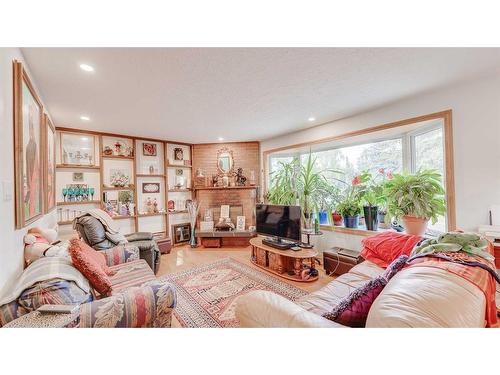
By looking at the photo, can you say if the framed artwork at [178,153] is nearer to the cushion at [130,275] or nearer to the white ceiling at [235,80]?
the white ceiling at [235,80]

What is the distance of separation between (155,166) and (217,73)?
3.01 meters

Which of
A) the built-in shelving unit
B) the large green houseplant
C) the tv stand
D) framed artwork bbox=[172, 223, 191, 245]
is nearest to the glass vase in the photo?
framed artwork bbox=[172, 223, 191, 245]

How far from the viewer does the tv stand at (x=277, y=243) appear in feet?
8.77

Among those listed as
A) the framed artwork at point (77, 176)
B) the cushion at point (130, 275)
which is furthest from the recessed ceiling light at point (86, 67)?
the framed artwork at point (77, 176)

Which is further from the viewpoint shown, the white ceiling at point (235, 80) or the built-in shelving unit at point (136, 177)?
the built-in shelving unit at point (136, 177)

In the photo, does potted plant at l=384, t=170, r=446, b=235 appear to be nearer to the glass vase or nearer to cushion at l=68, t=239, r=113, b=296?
cushion at l=68, t=239, r=113, b=296

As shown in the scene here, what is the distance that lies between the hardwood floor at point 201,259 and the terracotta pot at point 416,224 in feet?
3.66

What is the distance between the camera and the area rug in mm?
1831

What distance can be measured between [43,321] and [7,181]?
0.84 metres
